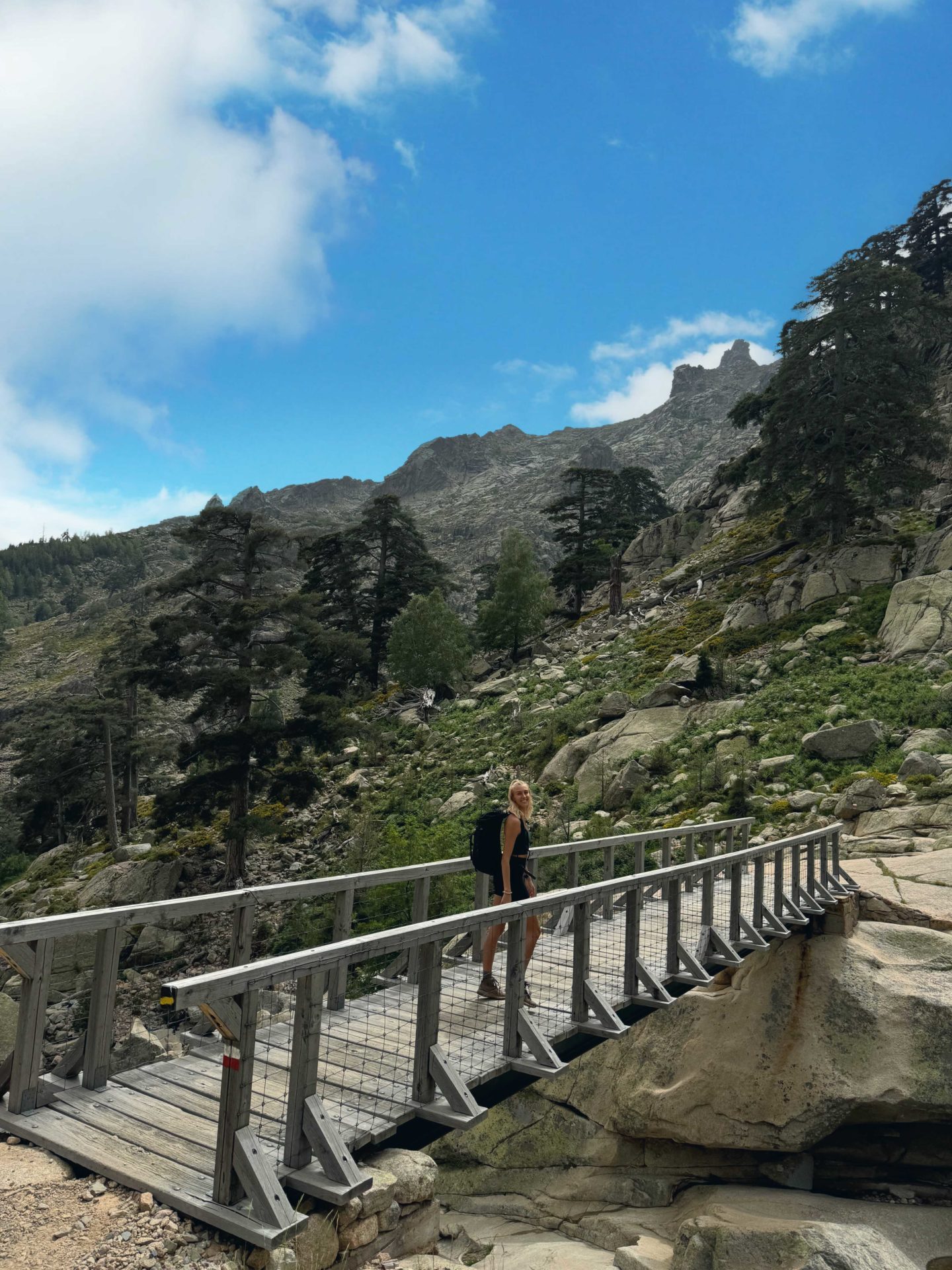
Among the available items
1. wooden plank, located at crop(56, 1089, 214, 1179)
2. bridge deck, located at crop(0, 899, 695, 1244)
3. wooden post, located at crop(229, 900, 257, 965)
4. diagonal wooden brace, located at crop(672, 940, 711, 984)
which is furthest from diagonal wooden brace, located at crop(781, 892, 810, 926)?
wooden plank, located at crop(56, 1089, 214, 1179)

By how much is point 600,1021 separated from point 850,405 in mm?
28085

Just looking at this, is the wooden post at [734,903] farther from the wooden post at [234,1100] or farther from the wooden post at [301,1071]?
the wooden post at [234,1100]

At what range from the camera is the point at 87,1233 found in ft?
11.6

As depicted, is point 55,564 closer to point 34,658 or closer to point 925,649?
point 34,658

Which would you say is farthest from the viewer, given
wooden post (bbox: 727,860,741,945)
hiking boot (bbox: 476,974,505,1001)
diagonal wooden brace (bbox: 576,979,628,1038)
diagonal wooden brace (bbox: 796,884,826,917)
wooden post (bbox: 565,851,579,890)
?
diagonal wooden brace (bbox: 796,884,826,917)

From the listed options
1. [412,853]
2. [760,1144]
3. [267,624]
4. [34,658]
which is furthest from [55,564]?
[760,1144]

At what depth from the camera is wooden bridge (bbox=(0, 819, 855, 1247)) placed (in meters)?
3.75

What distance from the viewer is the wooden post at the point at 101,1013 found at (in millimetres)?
4891

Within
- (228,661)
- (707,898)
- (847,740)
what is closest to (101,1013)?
(707,898)

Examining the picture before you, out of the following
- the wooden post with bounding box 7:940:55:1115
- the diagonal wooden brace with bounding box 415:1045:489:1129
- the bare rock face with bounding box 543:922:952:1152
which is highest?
the wooden post with bounding box 7:940:55:1115

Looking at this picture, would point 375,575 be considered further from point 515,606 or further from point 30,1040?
point 30,1040

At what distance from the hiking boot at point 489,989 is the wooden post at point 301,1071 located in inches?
110

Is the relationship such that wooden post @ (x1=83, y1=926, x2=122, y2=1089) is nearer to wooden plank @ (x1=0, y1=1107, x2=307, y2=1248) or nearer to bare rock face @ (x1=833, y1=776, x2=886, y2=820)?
wooden plank @ (x1=0, y1=1107, x2=307, y2=1248)

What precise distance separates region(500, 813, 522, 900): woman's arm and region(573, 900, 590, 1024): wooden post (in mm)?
727
